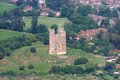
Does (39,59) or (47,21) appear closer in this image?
(39,59)

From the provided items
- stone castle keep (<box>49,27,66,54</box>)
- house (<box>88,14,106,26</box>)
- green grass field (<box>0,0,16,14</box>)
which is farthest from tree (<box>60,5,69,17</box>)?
stone castle keep (<box>49,27,66,54</box>)

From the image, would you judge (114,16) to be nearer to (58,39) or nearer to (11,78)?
(58,39)

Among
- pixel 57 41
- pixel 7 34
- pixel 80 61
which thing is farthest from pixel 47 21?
pixel 80 61

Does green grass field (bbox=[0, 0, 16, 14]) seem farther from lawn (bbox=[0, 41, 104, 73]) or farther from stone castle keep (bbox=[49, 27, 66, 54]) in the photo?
stone castle keep (bbox=[49, 27, 66, 54])

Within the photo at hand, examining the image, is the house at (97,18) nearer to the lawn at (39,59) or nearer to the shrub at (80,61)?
the lawn at (39,59)

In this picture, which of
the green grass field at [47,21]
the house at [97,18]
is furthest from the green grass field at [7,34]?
the house at [97,18]

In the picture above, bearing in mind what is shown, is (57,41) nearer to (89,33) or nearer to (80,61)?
(80,61)

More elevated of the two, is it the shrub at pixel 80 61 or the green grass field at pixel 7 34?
the green grass field at pixel 7 34

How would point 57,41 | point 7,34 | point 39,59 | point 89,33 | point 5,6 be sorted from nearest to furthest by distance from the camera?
point 39,59 < point 57,41 < point 7,34 < point 89,33 < point 5,6

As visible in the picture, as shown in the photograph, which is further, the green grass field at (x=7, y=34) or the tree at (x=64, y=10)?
the tree at (x=64, y=10)

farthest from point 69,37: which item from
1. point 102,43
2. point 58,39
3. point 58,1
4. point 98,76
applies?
point 58,1

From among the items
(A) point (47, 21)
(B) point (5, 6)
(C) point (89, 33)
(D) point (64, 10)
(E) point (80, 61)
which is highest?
(B) point (5, 6)
